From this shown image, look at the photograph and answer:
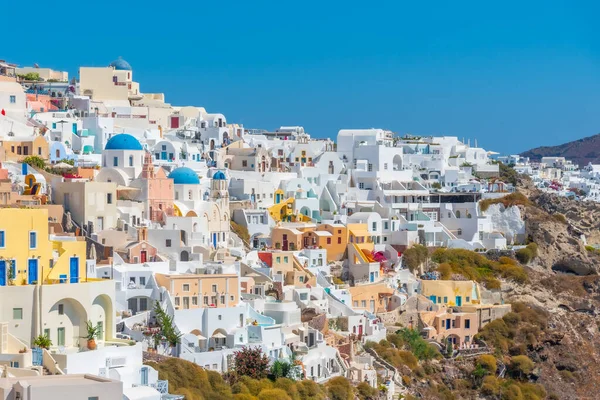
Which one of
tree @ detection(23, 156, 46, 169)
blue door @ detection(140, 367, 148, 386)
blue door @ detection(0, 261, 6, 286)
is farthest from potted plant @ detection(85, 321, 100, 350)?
tree @ detection(23, 156, 46, 169)

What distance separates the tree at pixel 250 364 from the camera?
142 ft

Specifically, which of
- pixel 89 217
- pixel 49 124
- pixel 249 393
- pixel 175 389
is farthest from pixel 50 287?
pixel 49 124

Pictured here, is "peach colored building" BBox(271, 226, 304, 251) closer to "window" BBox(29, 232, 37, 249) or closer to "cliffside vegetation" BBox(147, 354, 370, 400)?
"cliffside vegetation" BBox(147, 354, 370, 400)

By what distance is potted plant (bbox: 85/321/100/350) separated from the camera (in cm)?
3741

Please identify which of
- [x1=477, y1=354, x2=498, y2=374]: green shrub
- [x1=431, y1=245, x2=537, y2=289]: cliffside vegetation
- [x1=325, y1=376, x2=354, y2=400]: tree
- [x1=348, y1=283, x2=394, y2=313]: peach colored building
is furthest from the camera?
[x1=431, y1=245, x2=537, y2=289]: cliffside vegetation

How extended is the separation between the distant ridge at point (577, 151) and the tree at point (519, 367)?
120862mm

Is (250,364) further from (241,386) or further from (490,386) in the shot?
(490,386)

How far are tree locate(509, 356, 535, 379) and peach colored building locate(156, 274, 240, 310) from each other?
54.9 feet

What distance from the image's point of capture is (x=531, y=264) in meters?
71.1

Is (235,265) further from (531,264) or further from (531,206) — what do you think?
(531,206)

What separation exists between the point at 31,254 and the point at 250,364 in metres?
8.65

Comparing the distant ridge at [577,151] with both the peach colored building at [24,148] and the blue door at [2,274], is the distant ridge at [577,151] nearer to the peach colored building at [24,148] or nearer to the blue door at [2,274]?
the peach colored building at [24,148]

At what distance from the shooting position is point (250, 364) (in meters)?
43.4

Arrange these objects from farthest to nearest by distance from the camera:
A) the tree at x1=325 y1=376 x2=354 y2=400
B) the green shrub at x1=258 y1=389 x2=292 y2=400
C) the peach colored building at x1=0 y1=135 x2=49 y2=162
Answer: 1. the peach colored building at x1=0 y1=135 x2=49 y2=162
2. the tree at x1=325 y1=376 x2=354 y2=400
3. the green shrub at x1=258 y1=389 x2=292 y2=400
